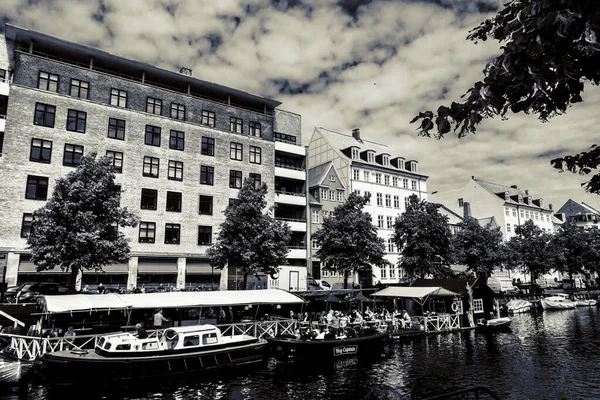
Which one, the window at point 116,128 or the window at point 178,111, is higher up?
the window at point 178,111

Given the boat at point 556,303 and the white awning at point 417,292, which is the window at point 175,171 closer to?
the white awning at point 417,292

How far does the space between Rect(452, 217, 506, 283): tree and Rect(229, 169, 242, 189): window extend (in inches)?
1245

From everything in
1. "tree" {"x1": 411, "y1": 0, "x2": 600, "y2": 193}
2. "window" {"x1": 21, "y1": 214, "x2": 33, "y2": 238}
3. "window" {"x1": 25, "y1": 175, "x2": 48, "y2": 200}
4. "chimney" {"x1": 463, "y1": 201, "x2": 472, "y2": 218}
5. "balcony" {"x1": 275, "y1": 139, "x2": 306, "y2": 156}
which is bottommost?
"tree" {"x1": 411, "y1": 0, "x2": 600, "y2": 193}

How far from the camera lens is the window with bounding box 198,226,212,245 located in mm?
45872

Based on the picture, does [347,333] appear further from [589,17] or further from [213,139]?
[213,139]

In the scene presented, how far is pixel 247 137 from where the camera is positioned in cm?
5119

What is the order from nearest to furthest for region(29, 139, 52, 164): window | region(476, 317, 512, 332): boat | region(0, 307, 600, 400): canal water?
1. region(0, 307, 600, 400): canal water
2. region(29, 139, 52, 164): window
3. region(476, 317, 512, 332): boat

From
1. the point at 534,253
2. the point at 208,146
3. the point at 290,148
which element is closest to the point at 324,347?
the point at 208,146

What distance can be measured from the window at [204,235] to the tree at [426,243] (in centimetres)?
2394

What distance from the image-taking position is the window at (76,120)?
39628 mm

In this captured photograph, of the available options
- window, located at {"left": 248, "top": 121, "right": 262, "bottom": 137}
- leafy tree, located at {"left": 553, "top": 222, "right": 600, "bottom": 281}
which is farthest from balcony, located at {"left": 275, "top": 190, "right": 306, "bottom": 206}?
leafy tree, located at {"left": 553, "top": 222, "right": 600, "bottom": 281}

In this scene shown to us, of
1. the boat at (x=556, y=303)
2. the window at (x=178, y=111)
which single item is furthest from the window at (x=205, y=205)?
the boat at (x=556, y=303)

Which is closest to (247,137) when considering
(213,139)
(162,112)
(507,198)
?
(213,139)

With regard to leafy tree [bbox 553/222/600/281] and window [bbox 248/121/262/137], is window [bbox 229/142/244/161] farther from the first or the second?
leafy tree [bbox 553/222/600/281]
